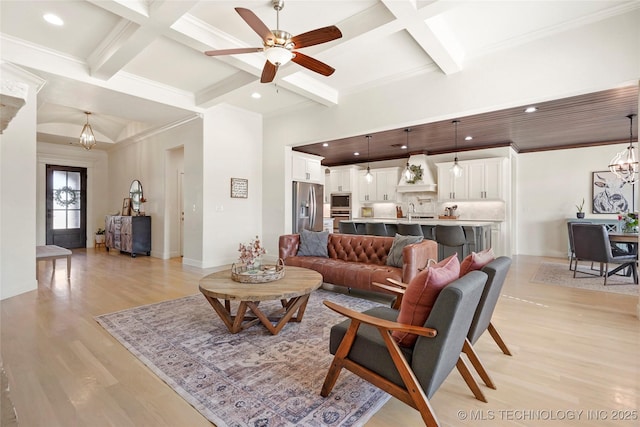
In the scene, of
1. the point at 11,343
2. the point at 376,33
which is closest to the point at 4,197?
the point at 11,343

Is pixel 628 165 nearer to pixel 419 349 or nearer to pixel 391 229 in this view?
pixel 391 229

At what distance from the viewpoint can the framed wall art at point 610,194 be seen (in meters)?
6.78

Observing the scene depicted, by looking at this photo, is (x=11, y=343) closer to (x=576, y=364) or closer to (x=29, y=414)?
(x=29, y=414)

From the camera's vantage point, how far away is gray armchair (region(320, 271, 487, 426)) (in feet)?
4.52

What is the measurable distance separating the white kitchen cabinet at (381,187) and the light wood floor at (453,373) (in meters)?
5.41

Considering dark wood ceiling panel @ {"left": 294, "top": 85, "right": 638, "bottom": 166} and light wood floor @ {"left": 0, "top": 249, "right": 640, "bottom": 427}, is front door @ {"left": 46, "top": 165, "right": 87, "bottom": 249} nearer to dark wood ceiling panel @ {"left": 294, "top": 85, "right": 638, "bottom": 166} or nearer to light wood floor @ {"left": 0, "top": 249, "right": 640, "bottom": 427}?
light wood floor @ {"left": 0, "top": 249, "right": 640, "bottom": 427}

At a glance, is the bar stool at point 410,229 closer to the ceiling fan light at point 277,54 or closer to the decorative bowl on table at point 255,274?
the decorative bowl on table at point 255,274

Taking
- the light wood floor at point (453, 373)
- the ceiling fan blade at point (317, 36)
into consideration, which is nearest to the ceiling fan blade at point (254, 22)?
the ceiling fan blade at point (317, 36)

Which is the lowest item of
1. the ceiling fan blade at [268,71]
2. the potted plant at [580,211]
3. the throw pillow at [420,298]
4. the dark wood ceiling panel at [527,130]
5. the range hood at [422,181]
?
the throw pillow at [420,298]

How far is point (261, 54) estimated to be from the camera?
13.0 ft

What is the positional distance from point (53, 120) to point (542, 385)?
9635mm

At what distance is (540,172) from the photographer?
305 inches

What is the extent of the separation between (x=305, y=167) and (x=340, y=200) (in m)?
3.06

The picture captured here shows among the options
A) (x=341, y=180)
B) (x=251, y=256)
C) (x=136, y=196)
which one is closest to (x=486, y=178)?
(x=341, y=180)
